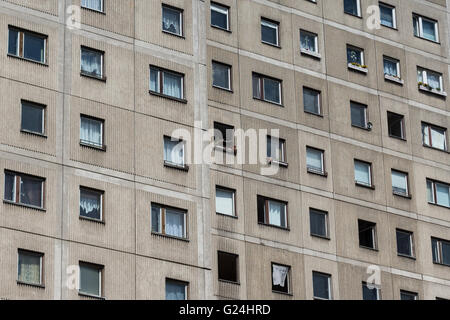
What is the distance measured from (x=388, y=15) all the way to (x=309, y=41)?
6.09 m

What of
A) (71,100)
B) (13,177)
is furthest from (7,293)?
(71,100)

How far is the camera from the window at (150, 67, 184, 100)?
181ft

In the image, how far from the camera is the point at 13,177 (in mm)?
49344

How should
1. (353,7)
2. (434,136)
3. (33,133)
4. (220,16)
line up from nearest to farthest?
1. (33,133)
2. (220,16)
3. (434,136)
4. (353,7)

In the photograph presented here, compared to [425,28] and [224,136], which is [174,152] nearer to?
[224,136]

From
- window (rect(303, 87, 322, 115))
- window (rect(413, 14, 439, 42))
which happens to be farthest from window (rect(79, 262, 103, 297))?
window (rect(413, 14, 439, 42))

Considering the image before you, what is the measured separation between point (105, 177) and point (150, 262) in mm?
3955

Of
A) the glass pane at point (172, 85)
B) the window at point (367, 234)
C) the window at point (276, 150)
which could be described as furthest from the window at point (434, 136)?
the glass pane at point (172, 85)

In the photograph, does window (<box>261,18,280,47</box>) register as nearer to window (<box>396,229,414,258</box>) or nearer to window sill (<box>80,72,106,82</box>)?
window sill (<box>80,72,106,82</box>)

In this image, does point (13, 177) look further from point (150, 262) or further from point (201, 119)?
point (201, 119)

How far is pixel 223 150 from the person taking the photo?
56062 mm

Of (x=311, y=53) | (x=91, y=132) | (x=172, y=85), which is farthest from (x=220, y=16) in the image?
(x=91, y=132)

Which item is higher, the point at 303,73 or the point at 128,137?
the point at 303,73

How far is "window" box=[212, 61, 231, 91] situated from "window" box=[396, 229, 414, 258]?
→ 11017 mm
